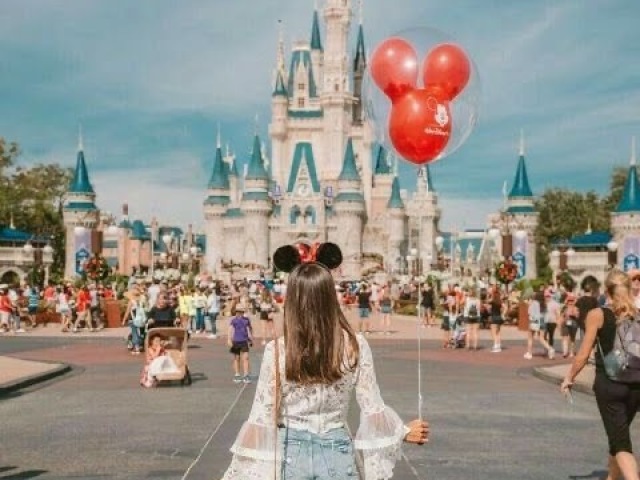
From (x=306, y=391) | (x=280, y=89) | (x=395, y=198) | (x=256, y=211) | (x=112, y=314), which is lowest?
(x=112, y=314)

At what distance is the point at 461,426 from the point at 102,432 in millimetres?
3580

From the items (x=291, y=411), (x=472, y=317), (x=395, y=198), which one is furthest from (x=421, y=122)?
(x=395, y=198)

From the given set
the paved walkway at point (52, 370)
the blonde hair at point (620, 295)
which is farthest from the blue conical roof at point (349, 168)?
the blonde hair at point (620, 295)

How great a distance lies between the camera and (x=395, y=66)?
20.8 feet

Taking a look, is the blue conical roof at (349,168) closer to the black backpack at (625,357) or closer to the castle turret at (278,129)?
the castle turret at (278,129)

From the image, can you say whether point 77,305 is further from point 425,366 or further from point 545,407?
point 545,407

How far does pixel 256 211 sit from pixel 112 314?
71.0 m

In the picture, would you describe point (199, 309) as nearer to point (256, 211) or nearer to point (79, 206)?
point (79, 206)

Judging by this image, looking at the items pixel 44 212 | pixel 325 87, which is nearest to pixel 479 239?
pixel 325 87

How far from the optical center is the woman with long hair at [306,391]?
11.0ft

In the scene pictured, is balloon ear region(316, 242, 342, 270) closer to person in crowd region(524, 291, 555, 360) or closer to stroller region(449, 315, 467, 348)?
person in crowd region(524, 291, 555, 360)

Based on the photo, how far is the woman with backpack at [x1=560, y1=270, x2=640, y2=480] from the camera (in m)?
5.96

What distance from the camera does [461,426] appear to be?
972 centimetres

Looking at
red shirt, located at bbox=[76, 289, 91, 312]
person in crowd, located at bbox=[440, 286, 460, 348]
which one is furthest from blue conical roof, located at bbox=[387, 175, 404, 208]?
person in crowd, located at bbox=[440, 286, 460, 348]
